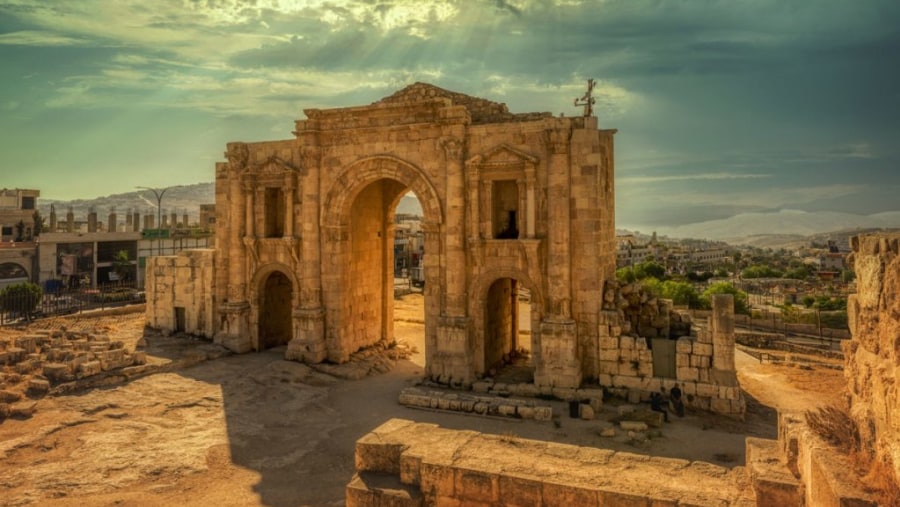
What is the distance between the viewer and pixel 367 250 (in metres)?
19.9

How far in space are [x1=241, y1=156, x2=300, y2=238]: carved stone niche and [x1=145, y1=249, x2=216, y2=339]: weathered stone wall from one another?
241 centimetres

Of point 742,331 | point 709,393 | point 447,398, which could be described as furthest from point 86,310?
point 742,331

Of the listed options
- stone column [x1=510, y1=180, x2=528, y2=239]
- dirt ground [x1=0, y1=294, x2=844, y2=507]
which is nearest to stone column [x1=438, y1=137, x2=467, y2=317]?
stone column [x1=510, y1=180, x2=528, y2=239]

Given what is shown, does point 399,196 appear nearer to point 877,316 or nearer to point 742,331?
point 877,316

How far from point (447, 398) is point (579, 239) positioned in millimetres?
5673

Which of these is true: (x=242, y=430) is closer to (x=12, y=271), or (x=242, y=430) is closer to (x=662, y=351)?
(x=662, y=351)

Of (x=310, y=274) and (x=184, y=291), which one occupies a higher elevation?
(x=310, y=274)

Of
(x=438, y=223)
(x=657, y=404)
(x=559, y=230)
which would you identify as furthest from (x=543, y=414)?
(x=438, y=223)

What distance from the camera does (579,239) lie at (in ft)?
49.1

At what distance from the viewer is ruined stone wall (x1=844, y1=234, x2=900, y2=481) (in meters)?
4.30

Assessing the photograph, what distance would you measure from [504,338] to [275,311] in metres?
8.83

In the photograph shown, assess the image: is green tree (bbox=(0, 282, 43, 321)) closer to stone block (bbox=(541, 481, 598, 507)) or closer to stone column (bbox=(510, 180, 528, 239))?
stone column (bbox=(510, 180, 528, 239))

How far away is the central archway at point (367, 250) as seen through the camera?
16.5 metres

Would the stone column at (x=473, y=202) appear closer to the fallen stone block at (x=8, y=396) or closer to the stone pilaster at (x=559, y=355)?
the stone pilaster at (x=559, y=355)
